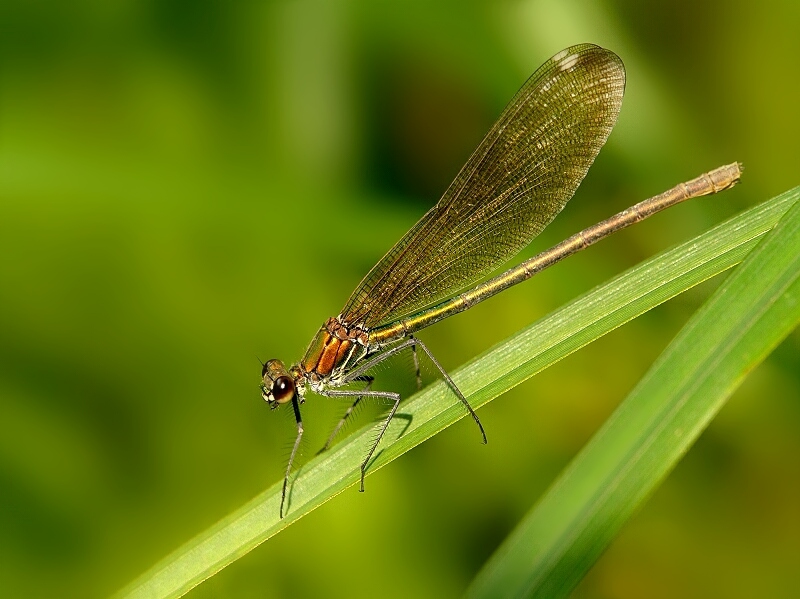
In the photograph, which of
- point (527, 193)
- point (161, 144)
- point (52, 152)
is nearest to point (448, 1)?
point (527, 193)

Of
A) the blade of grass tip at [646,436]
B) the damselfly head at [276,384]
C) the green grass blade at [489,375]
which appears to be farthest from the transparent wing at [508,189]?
the blade of grass tip at [646,436]

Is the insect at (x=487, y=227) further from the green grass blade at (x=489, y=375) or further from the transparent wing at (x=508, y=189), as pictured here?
the green grass blade at (x=489, y=375)

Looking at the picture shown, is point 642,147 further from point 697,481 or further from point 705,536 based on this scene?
point 705,536

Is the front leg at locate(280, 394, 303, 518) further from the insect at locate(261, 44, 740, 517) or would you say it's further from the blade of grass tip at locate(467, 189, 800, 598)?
the blade of grass tip at locate(467, 189, 800, 598)

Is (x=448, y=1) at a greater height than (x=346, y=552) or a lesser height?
greater

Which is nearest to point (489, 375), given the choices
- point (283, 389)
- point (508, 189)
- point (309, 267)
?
point (283, 389)

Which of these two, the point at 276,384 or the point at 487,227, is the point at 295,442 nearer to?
the point at 276,384
